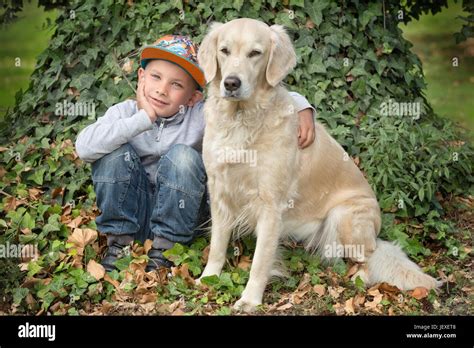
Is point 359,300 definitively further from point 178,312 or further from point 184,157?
point 184,157

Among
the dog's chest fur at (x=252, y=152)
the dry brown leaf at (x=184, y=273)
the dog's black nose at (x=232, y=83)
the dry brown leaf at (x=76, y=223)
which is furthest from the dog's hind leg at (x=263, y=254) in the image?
the dry brown leaf at (x=76, y=223)

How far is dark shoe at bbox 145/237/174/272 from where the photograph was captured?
12.5 feet

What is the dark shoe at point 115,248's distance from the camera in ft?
12.5

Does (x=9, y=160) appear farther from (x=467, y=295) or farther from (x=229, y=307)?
(x=467, y=295)

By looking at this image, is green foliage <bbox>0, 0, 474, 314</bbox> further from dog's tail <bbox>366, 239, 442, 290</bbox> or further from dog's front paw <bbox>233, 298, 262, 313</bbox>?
dog's front paw <bbox>233, 298, 262, 313</bbox>

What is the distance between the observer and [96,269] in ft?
12.1

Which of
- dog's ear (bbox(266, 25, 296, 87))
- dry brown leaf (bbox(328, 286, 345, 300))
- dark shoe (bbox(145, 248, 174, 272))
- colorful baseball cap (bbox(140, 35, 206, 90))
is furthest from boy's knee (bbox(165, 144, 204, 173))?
dry brown leaf (bbox(328, 286, 345, 300))

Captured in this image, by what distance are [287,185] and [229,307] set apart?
0.71 m

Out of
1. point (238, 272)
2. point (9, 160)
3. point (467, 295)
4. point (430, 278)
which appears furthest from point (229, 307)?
point (9, 160)

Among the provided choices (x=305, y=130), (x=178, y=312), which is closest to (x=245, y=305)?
(x=178, y=312)

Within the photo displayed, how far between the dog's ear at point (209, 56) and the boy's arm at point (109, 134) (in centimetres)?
41

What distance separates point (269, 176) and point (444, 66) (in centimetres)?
479

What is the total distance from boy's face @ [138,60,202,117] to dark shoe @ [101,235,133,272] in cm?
73

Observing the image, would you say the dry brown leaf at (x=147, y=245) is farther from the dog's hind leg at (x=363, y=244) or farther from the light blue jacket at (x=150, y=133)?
the dog's hind leg at (x=363, y=244)
